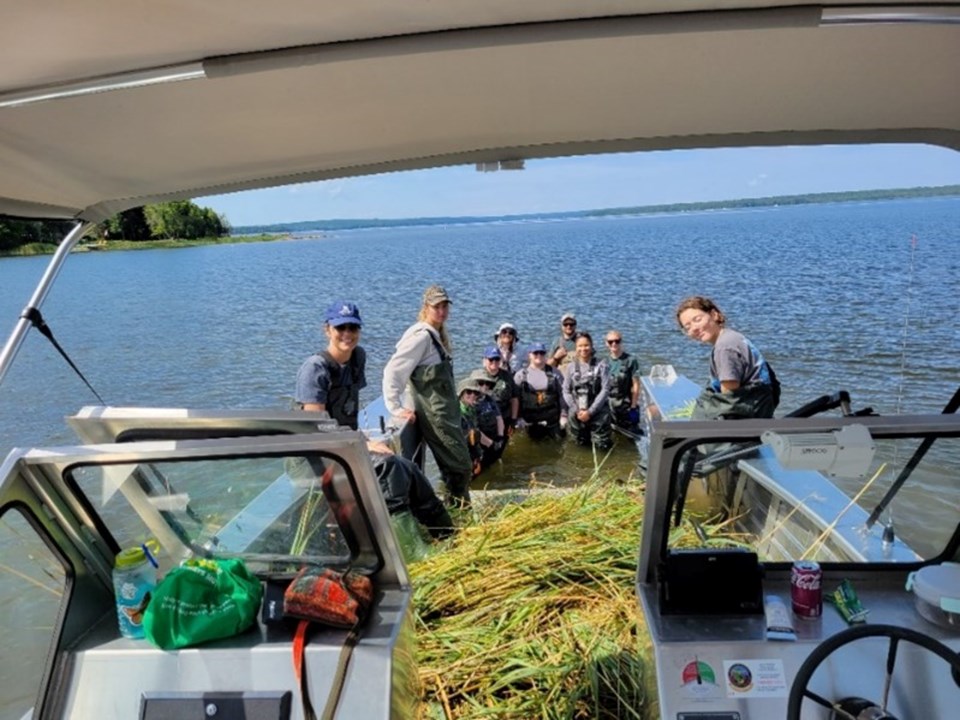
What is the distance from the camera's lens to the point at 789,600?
1.98 m

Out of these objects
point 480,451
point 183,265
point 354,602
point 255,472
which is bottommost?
point 183,265

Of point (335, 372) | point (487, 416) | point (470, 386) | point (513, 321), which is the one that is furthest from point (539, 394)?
point (513, 321)

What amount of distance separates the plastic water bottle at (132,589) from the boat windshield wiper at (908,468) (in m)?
2.15

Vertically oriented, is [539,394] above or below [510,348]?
below

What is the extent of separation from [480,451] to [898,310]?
559 inches

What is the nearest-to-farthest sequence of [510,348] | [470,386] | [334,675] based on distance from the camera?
[334,675] < [470,386] < [510,348]

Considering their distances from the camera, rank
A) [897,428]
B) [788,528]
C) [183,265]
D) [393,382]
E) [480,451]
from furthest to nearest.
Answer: [183,265], [480,451], [393,382], [788,528], [897,428]

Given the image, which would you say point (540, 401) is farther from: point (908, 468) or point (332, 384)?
point (908, 468)

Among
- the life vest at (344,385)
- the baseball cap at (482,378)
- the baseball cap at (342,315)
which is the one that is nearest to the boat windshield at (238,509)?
the life vest at (344,385)

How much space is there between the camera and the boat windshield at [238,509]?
1.98 meters

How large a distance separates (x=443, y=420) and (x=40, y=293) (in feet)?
9.77

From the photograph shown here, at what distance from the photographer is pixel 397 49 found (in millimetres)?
1423

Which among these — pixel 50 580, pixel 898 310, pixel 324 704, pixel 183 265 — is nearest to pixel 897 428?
pixel 324 704

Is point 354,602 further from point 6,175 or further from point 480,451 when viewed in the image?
point 480,451
